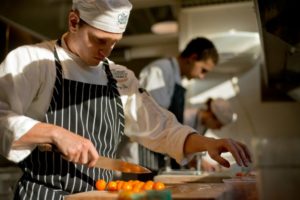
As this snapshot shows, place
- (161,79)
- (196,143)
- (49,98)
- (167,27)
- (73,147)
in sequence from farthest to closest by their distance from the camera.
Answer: (167,27), (161,79), (196,143), (49,98), (73,147)

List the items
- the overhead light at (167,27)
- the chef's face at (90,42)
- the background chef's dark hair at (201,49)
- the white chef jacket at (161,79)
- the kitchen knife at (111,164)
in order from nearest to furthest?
the kitchen knife at (111,164) < the chef's face at (90,42) < the white chef jacket at (161,79) < the background chef's dark hair at (201,49) < the overhead light at (167,27)

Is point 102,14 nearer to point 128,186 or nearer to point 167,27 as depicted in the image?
point 128,186

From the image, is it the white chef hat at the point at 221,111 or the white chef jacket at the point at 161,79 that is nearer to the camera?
the white chef jacket at the point at 161,79

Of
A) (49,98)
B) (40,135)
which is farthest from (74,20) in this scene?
(40,135)

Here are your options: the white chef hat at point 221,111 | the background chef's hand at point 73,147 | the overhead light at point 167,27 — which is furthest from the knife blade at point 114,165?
the overhead light at point 167,27

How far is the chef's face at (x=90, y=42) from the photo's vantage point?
1.22 m

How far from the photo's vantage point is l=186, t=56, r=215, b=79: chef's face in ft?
8.21

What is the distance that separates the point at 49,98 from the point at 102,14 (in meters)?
0.30

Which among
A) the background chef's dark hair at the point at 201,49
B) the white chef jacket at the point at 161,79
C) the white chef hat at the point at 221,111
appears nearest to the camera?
the white chef jacket at the point at 161,79

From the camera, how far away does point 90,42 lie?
1.23 metres

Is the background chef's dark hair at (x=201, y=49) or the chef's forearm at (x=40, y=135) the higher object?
the background chef's dark hair at (x=201, y=49)

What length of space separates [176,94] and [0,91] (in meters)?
1.52

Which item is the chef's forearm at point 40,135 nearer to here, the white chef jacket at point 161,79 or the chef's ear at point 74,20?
the chef's ear at point 74,20

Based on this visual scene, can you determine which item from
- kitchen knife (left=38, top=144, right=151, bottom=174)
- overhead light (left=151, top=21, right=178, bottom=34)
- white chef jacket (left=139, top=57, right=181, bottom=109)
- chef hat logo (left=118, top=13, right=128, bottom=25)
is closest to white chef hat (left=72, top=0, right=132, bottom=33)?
chef hat logo (left=118, top=13, right=128, bottom=25)
